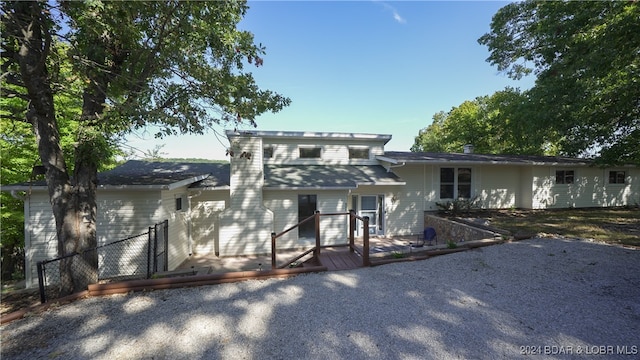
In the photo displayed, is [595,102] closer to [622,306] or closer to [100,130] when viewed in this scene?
[622,306]

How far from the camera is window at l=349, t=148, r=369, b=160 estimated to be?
479 inches

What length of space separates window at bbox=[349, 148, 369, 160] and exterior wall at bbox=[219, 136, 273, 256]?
4.91m

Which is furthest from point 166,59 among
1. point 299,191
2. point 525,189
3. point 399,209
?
point 525,189

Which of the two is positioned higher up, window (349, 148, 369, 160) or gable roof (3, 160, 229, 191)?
window (349, 148, 369, 160)

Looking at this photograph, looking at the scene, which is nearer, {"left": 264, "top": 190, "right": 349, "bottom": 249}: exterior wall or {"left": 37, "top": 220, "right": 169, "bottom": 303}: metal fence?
{"left": 37, "top": 220, "right": 169, "bottom": 303}: metal fence

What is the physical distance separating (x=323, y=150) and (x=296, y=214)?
3795mm

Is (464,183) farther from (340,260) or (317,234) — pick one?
(317,234)

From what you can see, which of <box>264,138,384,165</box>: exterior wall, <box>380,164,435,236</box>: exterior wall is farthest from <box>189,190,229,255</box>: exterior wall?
<box>380,164,435,236</box>: exterior wall

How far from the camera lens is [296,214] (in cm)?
959

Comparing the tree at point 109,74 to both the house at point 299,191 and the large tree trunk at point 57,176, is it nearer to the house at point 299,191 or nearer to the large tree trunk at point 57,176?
the large tree trunk at point 57,176

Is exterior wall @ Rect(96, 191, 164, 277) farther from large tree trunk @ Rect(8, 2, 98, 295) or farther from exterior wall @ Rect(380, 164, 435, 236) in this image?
exterior wall @ Rect(380, 164, 435, 236)

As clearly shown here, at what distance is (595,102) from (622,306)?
11375mm

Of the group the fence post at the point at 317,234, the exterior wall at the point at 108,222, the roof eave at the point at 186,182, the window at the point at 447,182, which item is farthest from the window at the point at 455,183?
the exterior wall at the point at 108,222

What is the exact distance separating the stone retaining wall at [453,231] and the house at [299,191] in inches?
32.9
